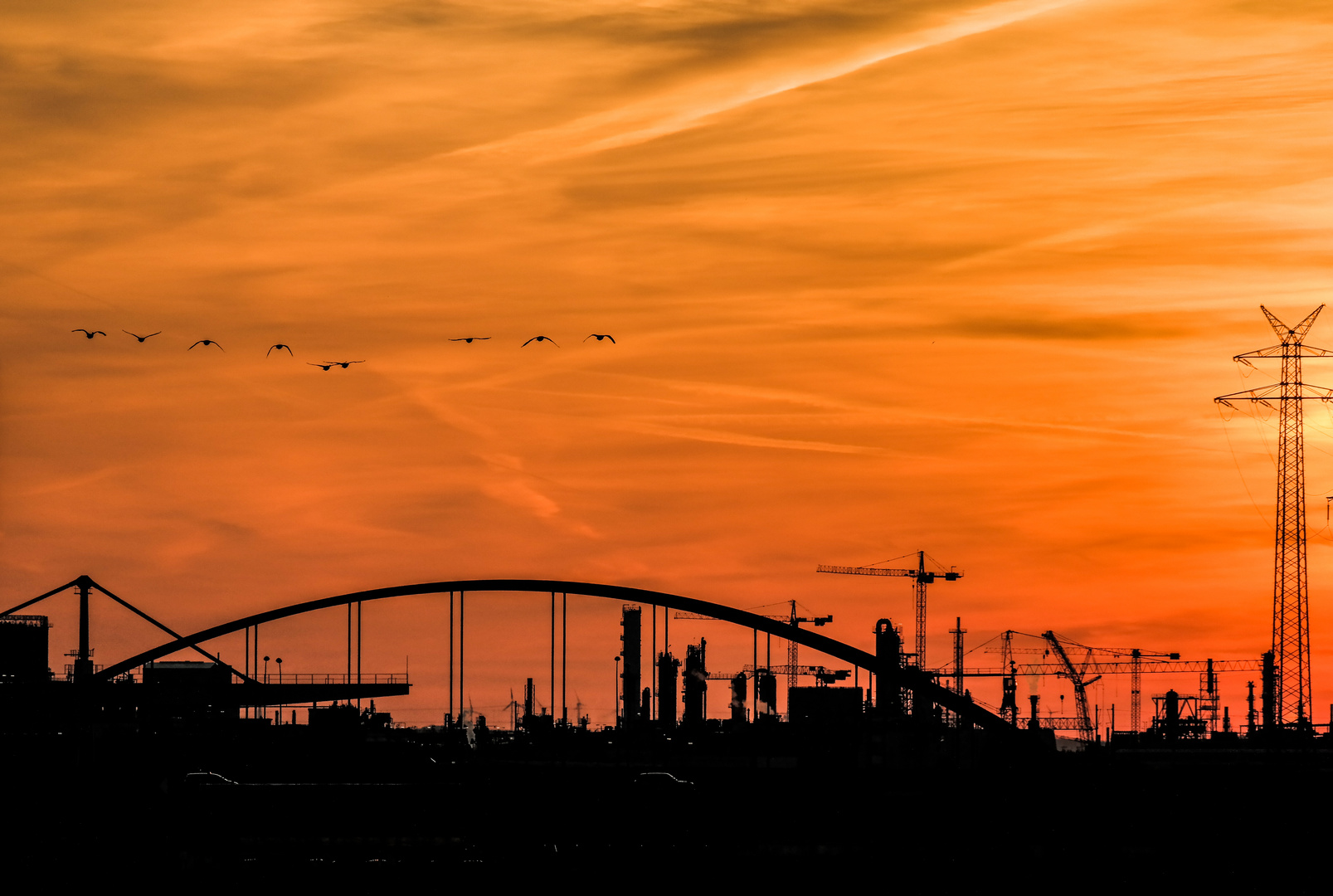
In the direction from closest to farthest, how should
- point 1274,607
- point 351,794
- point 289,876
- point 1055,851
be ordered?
point 289,876, point 1055,851, point 351,794, point 1274,607

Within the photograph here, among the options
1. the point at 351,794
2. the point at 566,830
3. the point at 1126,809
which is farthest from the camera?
the point at 1126,809

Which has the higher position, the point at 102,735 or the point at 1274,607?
the point at 1274,607

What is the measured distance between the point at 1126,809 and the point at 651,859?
61.2m

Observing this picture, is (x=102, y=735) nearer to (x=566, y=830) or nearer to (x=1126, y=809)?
(x=566, y=830)

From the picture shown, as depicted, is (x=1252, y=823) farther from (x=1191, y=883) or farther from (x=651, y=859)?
(x=651, y=859)

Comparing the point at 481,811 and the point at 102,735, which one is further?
the point at 102,735

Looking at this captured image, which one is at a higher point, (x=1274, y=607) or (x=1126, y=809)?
(x=1274, y=607)

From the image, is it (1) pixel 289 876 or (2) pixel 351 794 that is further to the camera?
(2) pixel 351 794

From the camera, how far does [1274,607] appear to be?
17775cm

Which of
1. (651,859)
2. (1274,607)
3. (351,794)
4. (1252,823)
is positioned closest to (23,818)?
(351,794)

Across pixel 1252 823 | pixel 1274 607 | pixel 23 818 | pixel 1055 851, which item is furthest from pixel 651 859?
pixel 1274 607

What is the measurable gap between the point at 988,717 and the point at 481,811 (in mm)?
44072

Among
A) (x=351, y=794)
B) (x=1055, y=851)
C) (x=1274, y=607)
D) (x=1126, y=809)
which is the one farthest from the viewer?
(x=1274, y=607)

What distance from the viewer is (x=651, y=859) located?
389 feet
